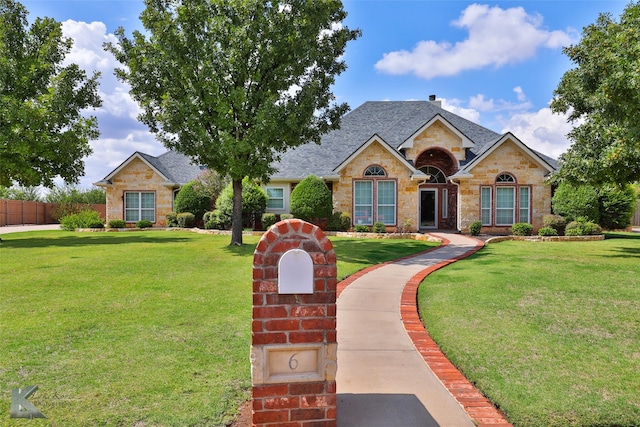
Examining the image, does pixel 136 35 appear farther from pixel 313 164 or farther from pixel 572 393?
pixel 572 393

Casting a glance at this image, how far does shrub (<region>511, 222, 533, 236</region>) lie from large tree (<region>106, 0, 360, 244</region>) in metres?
12.0

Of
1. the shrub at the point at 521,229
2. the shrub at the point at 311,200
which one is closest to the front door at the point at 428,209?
the shrub at the point at 521,229

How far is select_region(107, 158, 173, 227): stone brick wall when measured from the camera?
83.7 feet

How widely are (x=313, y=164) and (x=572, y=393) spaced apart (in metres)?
21.2

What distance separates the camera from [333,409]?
9.87 ft

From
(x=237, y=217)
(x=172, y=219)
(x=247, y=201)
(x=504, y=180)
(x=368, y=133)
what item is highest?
(x=368, y=133)

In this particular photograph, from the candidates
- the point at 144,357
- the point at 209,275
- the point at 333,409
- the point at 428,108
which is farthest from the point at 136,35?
the point at 428,108

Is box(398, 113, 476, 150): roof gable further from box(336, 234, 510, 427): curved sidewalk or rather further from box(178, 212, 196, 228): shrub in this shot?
box(336, 234, 510, 427): curved sidewalk

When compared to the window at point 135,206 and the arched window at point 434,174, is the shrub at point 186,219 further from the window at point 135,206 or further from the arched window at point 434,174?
the arched window at point 434,174

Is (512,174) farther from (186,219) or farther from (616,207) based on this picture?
(186,219)

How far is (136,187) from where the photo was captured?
84.0ft

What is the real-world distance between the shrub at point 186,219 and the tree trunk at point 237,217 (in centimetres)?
850

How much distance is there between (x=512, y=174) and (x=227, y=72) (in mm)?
15613

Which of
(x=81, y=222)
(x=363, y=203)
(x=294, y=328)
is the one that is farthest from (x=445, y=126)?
(x=81, y=222)
